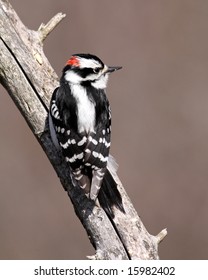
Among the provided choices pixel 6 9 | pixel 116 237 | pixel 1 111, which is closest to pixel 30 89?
pixel 6 9

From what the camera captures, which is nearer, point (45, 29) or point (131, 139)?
point (45, 29)

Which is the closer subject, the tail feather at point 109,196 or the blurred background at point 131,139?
the tail feather at point 109,196

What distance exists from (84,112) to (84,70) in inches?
12.7

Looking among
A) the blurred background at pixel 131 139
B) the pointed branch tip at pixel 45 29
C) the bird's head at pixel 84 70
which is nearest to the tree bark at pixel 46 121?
the pointed branch tip at pixel 45 29

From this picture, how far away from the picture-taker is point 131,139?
28.7ft

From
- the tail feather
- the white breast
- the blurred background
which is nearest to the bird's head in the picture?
the white breast

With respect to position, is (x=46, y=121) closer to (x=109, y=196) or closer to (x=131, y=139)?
(x=109, y=196)

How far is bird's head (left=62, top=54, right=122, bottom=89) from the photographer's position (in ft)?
18.9

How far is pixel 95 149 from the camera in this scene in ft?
18.0

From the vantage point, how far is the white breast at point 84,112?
554 cm

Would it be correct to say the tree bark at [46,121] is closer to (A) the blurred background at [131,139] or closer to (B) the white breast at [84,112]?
(B) the white breast at [84,112]

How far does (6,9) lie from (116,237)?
59.1 inches

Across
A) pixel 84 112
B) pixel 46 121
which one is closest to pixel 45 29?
pixel 46 121

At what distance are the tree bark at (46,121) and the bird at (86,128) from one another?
0.07m
